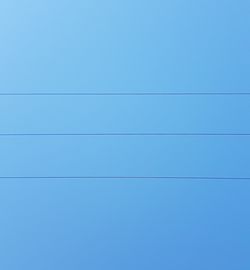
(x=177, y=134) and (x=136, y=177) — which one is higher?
(x=177, y=134)

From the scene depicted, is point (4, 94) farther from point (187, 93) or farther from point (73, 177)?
point (187, 93)

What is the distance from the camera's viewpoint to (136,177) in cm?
194

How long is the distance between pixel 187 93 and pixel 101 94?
1.25ft

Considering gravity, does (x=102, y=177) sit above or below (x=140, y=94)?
below

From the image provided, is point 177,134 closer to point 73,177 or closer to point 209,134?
point 209,134

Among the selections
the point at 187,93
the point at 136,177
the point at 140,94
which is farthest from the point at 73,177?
the point at 187,93

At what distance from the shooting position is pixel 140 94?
1.92 metres

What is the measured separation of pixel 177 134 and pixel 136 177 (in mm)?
265

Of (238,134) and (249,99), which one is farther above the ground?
(249,99)

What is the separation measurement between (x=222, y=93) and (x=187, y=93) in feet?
0.50

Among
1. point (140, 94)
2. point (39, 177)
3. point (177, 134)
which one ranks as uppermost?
point (140, 94)

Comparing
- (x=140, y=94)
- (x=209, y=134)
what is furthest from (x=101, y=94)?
(x=209, y=134)

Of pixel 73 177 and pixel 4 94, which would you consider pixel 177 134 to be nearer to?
pixel 73 177

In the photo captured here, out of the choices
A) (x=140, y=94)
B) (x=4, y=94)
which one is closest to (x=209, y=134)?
(x=140, y=94)
